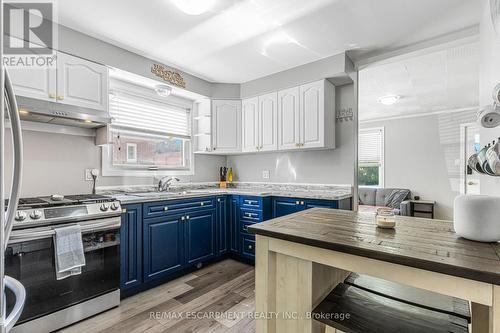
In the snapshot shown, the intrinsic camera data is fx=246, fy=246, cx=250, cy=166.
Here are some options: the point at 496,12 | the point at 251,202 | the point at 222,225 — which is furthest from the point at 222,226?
the point at 496,12

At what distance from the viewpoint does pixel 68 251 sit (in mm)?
1785

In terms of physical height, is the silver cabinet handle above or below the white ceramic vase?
above

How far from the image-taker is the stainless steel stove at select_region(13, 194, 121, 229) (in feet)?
5.44

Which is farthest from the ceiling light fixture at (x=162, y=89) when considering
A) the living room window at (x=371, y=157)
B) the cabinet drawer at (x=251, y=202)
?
the living room window at (x=371, y=157)

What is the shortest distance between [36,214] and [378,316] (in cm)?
216

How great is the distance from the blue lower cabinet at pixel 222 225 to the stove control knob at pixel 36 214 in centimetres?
174

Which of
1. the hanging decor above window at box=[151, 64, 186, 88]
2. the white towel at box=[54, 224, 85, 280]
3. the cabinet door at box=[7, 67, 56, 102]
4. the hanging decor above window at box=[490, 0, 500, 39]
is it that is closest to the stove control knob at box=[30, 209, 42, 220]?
the white towel at box=[54, 224, 85, 280]

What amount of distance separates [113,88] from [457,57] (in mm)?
3949

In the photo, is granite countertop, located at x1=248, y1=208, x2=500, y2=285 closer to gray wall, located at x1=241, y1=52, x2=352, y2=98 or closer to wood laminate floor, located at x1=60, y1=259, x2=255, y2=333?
wood laminate floor, located at x1=60, y1=259, x2=255, y2=333

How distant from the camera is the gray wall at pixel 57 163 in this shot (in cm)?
218

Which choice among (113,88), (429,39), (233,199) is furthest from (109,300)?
(429,39)

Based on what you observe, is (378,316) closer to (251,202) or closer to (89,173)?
(251,202)
